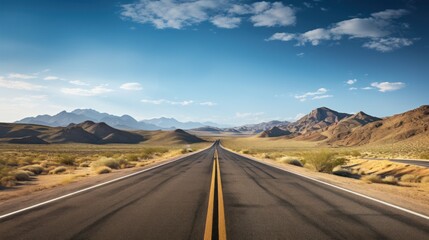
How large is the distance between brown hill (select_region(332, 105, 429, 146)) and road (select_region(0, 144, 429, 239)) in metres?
89.7

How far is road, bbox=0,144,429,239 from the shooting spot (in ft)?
19.0

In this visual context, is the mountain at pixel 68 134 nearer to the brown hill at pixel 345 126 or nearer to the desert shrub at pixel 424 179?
the brown hill at pixel 345 126

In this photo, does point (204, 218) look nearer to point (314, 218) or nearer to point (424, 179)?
point (314, 218)

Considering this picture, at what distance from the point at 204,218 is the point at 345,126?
517ft

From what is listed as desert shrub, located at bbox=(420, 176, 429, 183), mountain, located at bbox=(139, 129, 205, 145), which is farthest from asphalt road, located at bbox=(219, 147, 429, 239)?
mountain, located at bbox=(139, 129, 205, 145)

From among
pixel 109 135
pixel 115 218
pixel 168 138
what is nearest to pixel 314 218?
pixel 115 218

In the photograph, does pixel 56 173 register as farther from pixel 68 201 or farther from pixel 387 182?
pixel 387 182

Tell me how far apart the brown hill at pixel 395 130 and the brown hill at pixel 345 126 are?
671 cm

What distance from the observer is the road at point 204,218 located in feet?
19.0

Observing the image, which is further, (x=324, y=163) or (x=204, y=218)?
(x=324, y=163)

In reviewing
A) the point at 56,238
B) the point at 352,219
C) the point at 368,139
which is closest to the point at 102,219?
the point at 56,238

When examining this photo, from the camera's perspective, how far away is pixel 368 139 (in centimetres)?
10500

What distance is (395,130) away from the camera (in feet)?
324

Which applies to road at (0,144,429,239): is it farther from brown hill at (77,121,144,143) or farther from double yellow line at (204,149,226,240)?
brown hill at (77,121,144,143)
